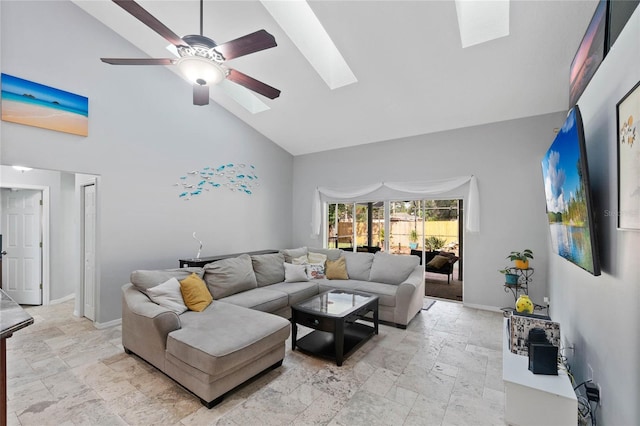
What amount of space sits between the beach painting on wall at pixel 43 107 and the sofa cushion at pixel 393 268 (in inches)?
169

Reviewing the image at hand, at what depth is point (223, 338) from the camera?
2240 mm

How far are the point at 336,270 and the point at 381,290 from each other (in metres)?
0.91

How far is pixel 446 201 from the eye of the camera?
16.1ft

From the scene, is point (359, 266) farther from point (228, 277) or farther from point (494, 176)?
point (494, 176)

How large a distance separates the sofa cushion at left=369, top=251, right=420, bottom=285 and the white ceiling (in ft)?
7.25

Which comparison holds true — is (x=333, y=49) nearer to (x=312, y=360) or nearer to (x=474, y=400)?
(x=312, y=360)

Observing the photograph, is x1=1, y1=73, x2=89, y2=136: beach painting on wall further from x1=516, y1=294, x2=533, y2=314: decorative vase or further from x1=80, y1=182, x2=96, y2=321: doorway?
x1=516, y1=294, x2=533, y2=314: decorative vase

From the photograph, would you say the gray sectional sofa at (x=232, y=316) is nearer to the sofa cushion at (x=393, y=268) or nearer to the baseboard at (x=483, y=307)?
the sofa cushion at (x=393, y=268)

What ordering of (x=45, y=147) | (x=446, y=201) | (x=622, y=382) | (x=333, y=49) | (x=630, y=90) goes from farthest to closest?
(x=446, y=201)
(x=333, y=49)
(x=45, y=147)
(x=622, y=382)
(x=630, y=90)

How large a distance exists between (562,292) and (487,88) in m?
2.53

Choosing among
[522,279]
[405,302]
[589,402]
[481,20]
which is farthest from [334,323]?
[481,20]

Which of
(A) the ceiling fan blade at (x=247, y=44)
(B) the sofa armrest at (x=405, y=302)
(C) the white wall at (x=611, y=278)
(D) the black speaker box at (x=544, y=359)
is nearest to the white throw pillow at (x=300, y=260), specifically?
(B) the sofa armrest at (x=405, y=302)

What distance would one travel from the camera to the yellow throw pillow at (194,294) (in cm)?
291

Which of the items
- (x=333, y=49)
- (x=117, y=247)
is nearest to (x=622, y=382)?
(x=333, y=49)
